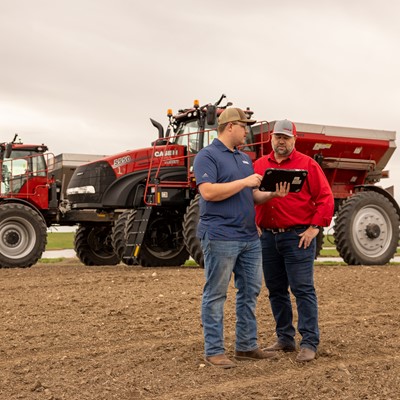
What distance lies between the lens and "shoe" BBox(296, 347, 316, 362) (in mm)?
5594

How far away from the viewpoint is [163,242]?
564 inches

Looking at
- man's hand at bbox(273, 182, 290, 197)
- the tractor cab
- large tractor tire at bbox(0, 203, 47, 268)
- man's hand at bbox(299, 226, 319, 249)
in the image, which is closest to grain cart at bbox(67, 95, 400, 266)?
large tractor tire at bbox(0, 203, 47, 268)

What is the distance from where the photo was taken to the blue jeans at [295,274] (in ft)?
18.6

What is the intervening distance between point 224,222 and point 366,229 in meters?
9.88

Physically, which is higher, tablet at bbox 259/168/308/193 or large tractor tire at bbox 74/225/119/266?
tablet at bbox 259/168/308/193

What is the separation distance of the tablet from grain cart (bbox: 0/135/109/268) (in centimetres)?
996

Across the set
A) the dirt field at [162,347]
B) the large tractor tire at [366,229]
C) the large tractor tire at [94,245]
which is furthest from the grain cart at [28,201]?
the large tractor tire at [366,229]

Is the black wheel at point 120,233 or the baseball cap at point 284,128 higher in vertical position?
the baseball cap at point 284,128

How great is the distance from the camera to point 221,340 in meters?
5.46

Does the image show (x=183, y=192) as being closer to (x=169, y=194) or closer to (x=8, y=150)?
(x=169, y=194)

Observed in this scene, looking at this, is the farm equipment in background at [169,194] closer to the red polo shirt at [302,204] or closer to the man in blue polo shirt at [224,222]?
the red polo shirt at [302,204]

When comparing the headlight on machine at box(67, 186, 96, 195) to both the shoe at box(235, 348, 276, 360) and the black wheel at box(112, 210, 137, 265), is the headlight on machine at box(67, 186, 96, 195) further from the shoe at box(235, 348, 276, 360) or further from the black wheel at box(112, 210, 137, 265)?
the shoe at box(235, 348, 276, 360)

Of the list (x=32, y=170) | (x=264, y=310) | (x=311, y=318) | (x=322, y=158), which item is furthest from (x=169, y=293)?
(x=32, y=170)

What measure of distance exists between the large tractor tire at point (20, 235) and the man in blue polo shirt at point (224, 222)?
9.72 meters
